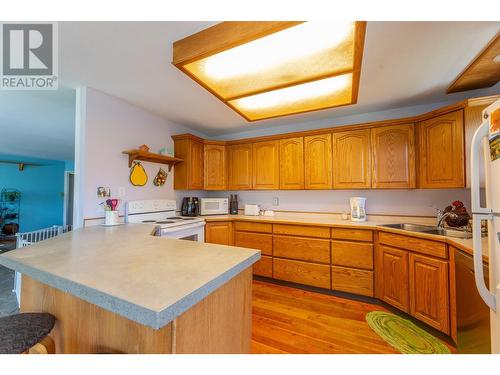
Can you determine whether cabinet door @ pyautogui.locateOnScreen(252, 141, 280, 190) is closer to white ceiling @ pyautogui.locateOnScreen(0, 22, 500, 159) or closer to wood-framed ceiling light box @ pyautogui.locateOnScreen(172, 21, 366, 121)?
white ceiling @ pyautogui.locateOnScreen(0, 22, 500, 159)

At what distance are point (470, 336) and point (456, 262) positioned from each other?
47 cm

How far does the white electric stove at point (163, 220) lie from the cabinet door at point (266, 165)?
1.04m

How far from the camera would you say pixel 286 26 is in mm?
977

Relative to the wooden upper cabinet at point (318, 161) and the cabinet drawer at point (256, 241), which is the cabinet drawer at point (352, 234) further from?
the cabinet drawer at point (256, 241)

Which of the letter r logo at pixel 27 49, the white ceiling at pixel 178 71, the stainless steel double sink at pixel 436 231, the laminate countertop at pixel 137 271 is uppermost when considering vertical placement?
the white ceiling at pixel 178 71

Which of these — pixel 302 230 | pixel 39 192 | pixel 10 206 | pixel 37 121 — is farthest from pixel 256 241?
pixel 10 206

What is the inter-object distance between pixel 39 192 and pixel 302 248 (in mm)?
8055

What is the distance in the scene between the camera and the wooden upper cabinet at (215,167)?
131 inches

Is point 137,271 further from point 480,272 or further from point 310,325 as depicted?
point 310,325

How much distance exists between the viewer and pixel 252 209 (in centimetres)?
328

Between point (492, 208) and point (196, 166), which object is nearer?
point (492, 208)

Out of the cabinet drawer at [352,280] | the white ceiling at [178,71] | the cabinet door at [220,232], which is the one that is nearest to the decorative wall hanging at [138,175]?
the white ceiling at [178,71]
